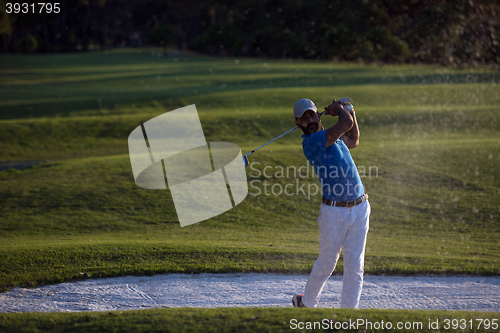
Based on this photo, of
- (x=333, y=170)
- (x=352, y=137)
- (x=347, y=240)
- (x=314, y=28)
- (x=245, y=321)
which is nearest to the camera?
(x=245, y=321)

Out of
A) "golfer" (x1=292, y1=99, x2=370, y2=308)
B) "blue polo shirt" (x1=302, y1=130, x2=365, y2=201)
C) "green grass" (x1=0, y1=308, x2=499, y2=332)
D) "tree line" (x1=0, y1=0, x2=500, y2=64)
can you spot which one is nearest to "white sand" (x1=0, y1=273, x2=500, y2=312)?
"green grass" (x1=0, y1=308, x2=499, y2=332)

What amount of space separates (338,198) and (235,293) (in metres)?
2.21

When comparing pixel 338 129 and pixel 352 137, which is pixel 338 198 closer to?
pixel 338 129

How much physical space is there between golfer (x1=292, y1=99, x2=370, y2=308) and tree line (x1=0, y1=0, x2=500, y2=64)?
27691 millimetres

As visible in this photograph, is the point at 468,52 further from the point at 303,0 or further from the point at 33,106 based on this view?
the point at 33,106

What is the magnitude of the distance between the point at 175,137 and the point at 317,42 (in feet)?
99.8

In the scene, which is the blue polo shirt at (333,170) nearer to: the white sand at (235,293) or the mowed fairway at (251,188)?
the white sand at (235,293)

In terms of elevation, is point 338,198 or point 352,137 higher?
point 352,137

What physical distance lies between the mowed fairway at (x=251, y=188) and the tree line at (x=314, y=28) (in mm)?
7531

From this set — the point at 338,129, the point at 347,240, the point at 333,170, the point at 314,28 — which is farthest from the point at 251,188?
the point at 314,28

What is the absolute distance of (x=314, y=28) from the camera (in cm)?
4956

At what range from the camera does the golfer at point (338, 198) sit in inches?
178

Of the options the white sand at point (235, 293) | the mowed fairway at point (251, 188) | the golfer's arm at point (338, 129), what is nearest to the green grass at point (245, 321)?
the white sand at point (235, 293)

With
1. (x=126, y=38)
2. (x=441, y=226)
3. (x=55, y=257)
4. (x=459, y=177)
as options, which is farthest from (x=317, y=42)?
(x=126, y=38)
